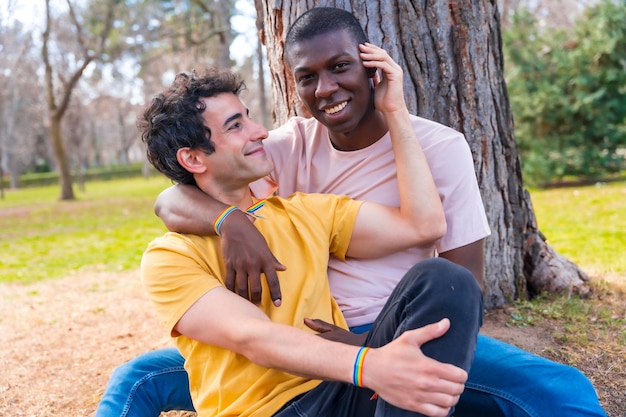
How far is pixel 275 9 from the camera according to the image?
11.2 ft

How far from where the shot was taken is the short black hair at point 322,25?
2.45 metres

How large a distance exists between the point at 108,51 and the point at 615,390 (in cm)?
1888

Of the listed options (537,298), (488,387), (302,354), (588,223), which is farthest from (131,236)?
(302,354)

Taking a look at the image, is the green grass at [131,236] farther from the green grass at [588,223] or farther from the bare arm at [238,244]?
the bare arm at [238,244]

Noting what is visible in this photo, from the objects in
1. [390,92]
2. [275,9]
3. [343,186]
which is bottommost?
[343,186]

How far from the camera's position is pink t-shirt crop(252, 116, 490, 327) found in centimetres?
241

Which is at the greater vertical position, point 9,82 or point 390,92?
point 9,82

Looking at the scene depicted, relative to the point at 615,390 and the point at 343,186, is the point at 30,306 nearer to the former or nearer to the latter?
the point at 343,186

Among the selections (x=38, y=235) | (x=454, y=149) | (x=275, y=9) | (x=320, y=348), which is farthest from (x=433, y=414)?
(x=38, y=235)

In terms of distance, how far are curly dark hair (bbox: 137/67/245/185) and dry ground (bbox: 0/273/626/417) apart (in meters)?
1.59

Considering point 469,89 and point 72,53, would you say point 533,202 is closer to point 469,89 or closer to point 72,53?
point 469,89

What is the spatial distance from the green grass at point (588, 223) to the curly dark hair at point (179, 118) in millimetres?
3685

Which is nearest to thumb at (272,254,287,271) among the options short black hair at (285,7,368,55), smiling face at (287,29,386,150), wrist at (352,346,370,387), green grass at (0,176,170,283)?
wrist at (352,346,370,387)

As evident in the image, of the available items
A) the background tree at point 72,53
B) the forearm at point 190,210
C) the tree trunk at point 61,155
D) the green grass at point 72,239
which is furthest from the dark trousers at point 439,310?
the tree trunk at point 61,155
